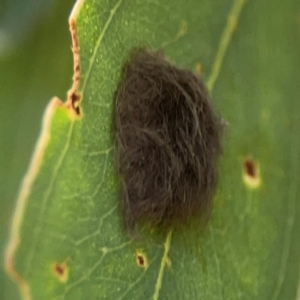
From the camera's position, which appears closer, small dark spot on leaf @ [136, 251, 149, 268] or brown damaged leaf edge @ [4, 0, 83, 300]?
brown damaged leaf edge @ [4, 0, 83, 300]

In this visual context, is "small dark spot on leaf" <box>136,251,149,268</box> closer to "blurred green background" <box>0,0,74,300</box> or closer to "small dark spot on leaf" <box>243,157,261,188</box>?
"small dark spot on leaf" <box>243,157,261,188</box>

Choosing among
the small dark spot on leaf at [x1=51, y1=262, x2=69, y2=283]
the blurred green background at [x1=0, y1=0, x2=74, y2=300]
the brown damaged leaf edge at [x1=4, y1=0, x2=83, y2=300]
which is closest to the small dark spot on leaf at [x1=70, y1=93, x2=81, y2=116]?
the brown damaged leaf edge at [x1=4, y1=0, x2=83, y2=300]

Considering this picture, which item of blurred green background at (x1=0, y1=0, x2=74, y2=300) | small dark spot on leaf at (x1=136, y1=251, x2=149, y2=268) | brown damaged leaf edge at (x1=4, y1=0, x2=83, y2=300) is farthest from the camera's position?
blurred green background at (x1=0, y1=0, x2=74, y2=300)

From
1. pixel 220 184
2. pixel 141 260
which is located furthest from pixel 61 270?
pixel 220 184

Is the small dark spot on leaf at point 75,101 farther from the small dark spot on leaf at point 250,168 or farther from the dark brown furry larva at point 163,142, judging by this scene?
the small dark spot on leaf at point 250,168

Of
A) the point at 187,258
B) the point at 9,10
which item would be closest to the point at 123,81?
the point at 187,258

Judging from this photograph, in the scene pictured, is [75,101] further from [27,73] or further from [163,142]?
[27,73]

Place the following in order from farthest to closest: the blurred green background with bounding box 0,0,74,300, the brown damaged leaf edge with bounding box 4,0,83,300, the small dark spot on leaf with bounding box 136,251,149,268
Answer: the blurred green background with bounding box 0,0,74,300 < the small dark spot on leaf with bounding box 136,251,149,268 < the brown damaged leaf edge with bounding box 4,0,83,300
